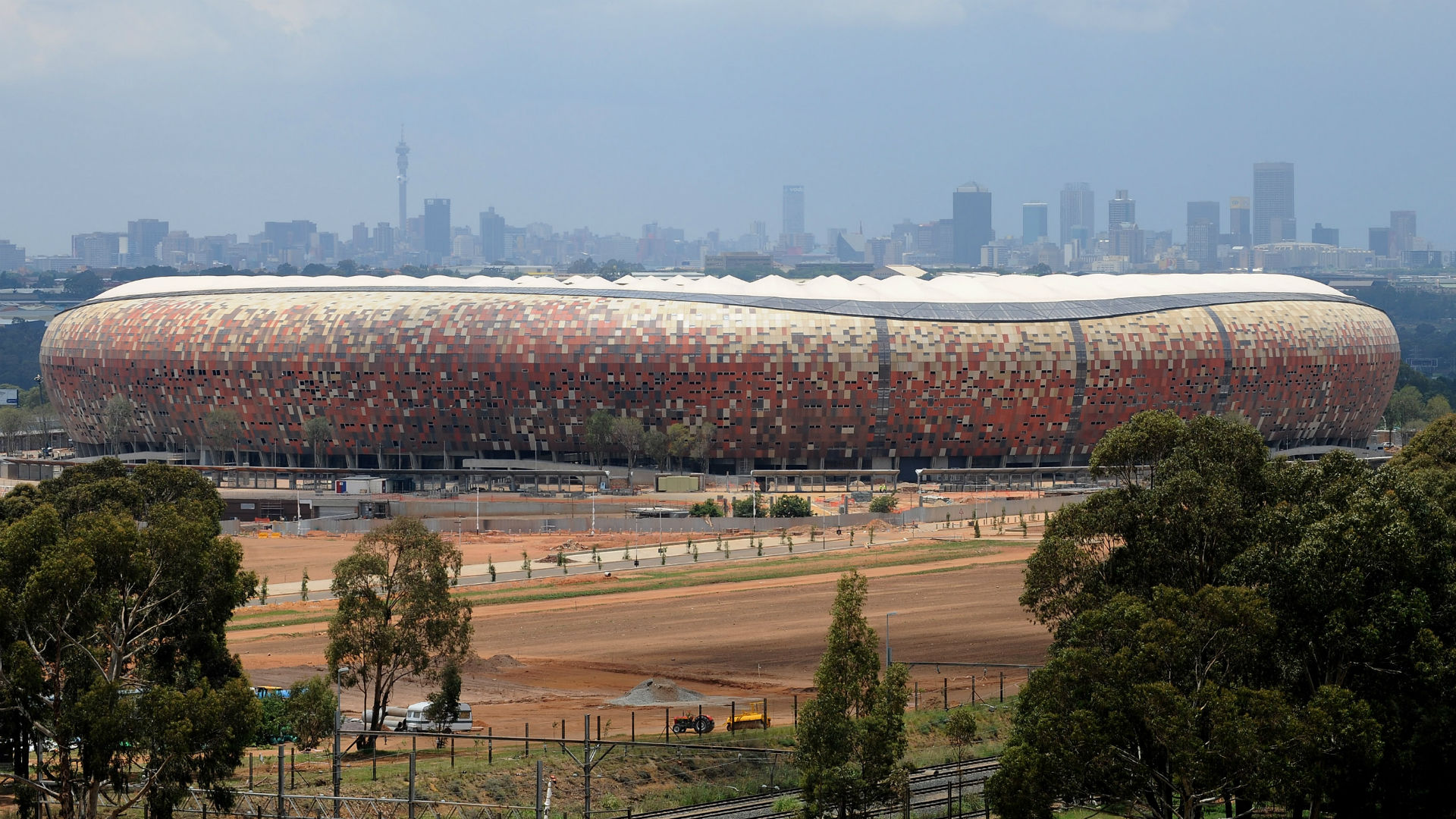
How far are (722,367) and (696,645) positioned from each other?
68.8 metres

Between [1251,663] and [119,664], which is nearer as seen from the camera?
[1251,663]

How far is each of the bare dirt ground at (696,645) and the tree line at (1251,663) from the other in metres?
18.3

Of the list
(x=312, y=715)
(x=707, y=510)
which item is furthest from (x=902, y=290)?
(x=312, y=715)

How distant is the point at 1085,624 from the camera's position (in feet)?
133

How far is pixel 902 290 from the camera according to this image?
489 feet

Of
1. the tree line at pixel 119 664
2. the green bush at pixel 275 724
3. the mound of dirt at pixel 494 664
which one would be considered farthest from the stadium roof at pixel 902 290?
the tree line at pixel 119 664

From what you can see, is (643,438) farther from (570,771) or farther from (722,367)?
(570,771)

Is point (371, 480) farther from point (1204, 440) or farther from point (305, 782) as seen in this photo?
point (1204, 440)

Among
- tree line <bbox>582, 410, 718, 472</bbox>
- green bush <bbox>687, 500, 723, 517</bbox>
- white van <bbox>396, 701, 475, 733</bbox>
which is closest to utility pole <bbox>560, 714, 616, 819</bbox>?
white van <bbox>396, 701, 475, 733</bbox>

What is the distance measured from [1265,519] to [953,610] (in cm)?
3492

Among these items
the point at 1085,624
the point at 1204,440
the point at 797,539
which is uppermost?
the point at 1204,440

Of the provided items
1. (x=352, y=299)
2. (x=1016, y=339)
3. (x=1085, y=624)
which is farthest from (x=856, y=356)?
(x=1085, y=624)

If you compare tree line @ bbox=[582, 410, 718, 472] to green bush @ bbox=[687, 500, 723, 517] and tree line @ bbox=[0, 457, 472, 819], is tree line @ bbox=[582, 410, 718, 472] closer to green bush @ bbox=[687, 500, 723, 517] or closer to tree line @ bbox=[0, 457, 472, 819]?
green bush @ bbox=[687, 500, 723, 517]

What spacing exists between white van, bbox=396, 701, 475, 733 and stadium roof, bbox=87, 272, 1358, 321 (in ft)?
289
